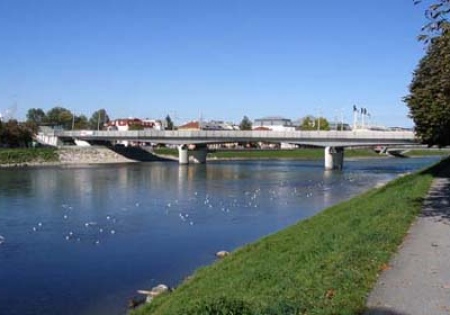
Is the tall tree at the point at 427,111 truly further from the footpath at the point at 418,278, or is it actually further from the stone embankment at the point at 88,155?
the stone embankment at the point at 88,155

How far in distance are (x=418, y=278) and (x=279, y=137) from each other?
8412cm

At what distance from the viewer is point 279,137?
94688 mm

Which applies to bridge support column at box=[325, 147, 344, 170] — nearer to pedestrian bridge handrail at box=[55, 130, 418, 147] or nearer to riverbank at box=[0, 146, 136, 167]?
pedestrian bridge handrail at box=[55, 130, 418, 147]

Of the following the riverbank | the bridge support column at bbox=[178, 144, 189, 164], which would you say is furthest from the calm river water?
the bridge support column at bbox=[178, 144, 189, 164]

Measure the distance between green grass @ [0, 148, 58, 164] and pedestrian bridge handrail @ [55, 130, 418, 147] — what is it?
43.0 feet

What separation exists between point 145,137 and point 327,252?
3708 inches

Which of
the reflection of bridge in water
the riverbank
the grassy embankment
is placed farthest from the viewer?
the riverbank

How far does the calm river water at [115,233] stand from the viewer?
1664cm

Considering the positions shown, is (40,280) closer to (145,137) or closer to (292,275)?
(292,275)

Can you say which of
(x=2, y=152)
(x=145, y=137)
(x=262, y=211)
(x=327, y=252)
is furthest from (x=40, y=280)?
(x=145, y=137)

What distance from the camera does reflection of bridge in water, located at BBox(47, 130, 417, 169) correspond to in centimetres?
8931

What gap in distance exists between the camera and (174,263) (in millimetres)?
20234

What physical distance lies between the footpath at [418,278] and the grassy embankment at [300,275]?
25 centimetres

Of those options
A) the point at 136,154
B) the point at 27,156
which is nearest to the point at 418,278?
the point at 27,156
